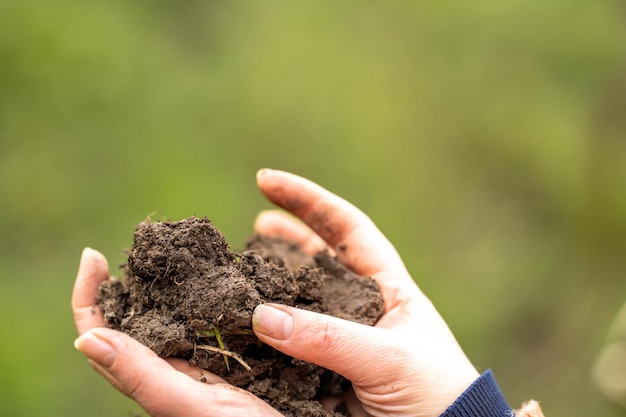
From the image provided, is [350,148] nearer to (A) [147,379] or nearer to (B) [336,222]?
(B) [336,222]

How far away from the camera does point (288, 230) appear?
2.57m

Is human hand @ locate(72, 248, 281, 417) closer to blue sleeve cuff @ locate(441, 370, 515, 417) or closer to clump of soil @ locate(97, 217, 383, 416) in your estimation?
clump of soil @ locate(97, 217, 383, 416)

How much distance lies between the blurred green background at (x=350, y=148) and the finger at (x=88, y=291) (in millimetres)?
1332

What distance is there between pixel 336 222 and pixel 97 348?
3.78 feet

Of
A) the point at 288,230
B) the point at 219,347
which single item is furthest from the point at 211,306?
the point at 288,230

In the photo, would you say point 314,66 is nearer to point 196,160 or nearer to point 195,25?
point 195,25

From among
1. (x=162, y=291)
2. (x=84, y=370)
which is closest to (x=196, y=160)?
(x=84, y=370)

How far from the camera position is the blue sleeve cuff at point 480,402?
1636 millimetres

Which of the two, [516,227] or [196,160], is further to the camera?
[516,227]

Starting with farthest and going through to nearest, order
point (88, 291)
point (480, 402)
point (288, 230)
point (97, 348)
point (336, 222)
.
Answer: point (288, 230), point (336, 222), point (88, 291), point (480, 402), point (97, 348)

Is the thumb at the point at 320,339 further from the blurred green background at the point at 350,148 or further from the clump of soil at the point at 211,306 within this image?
the blurred green background at the point at 350,148

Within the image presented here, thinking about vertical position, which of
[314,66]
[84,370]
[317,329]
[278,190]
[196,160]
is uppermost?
[314,66]

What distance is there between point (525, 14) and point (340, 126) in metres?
2.02

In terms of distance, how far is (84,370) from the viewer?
3.06 metres
